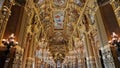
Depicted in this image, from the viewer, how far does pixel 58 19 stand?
14.5m

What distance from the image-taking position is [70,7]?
1184cm

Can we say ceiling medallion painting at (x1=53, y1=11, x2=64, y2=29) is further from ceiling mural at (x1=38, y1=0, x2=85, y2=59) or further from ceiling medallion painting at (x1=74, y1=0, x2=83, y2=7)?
ceiling medallion painting at (x1=74, y1=0, x2=83, y2=7)

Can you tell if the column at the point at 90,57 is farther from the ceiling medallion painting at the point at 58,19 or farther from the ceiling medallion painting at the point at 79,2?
the ceiling medallion painting at the point at 58,19

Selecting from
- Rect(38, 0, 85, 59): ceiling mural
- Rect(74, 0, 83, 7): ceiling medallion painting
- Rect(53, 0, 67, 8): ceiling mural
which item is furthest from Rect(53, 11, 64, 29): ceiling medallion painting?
Rect(74, 0, 83, 7): ceiling medallion painting

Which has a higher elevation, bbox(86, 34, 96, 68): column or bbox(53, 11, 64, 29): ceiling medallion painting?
bbox(53, 11, 64, 29): ceiling medallion painting

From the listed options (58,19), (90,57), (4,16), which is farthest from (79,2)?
(4,16)

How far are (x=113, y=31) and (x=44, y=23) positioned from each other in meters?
8.90

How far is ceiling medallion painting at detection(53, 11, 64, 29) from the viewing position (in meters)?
13.1

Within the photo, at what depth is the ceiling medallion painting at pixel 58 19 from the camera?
13148 mm

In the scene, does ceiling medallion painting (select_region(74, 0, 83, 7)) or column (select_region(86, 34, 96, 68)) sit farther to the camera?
ceiling medallion painting (select_region(74, 0, 83, 7))

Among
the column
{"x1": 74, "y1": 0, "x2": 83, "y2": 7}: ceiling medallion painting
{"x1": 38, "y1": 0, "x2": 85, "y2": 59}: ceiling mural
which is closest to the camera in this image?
the column

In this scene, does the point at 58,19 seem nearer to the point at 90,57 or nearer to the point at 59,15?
the point at 59,15

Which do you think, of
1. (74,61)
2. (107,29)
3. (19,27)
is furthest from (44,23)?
(107,29)

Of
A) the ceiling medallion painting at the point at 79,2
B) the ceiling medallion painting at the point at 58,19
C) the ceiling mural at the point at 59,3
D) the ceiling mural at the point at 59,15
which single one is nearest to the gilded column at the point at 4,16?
the ceiling mural at the point at 59,15
